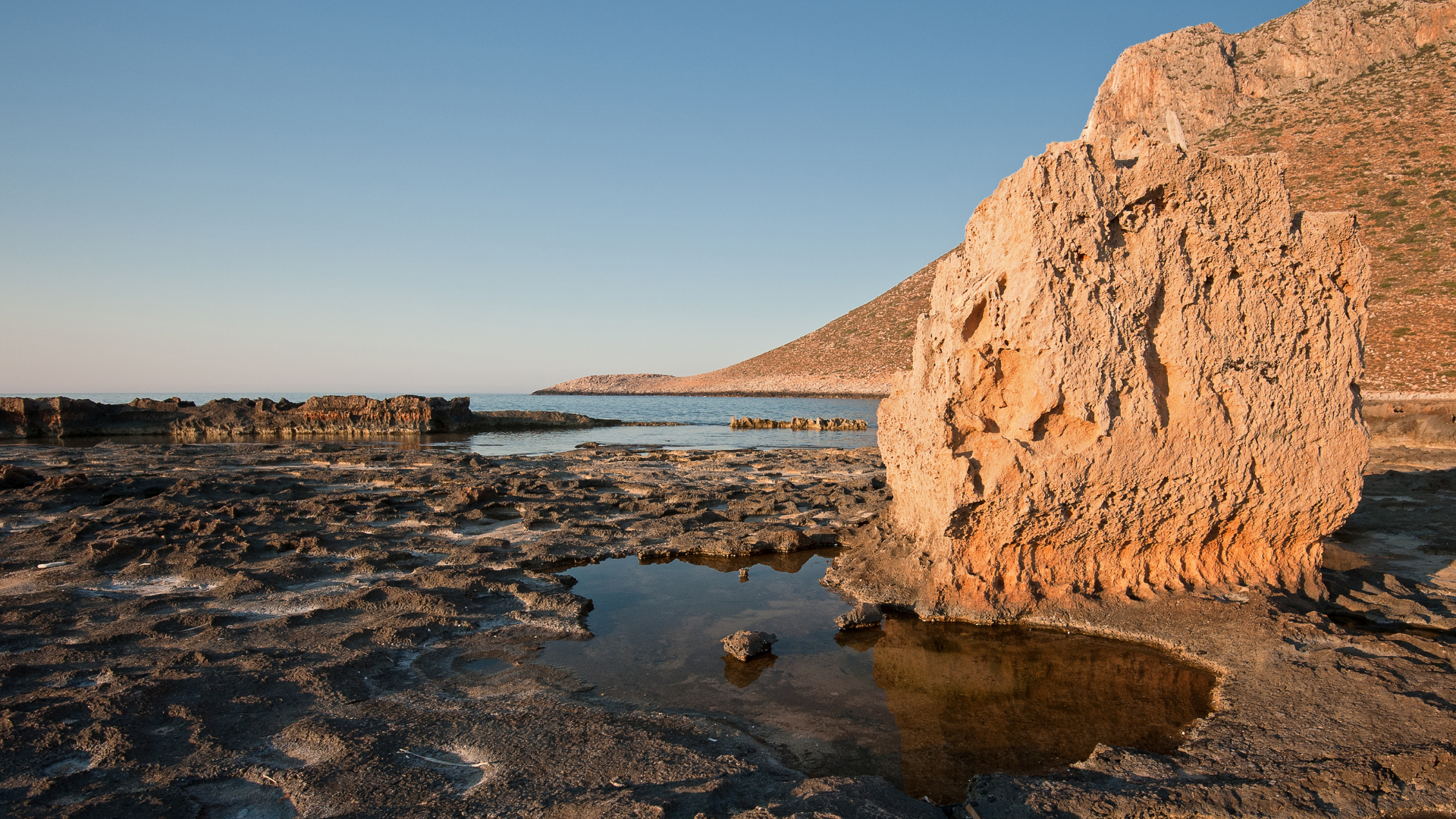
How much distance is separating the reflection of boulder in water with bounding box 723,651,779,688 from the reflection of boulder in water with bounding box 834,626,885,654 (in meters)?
0.76

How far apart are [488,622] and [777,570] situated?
3749 millimetres

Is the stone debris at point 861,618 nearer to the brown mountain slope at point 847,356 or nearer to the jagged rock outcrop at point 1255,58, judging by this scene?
the jagged rock outcrop at point 1255,58

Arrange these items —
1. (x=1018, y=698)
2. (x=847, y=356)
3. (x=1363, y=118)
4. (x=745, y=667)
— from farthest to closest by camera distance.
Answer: (x=847, y=356), (x=1363, y=118), (x=745, y=667), (x=1018, y=698)

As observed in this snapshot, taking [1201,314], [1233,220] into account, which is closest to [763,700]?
[1201,314]

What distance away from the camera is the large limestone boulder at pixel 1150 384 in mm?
6172

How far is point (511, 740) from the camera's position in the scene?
4.04 meters

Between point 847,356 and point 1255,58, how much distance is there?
43.4m

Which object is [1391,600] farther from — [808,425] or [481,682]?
[808,425]

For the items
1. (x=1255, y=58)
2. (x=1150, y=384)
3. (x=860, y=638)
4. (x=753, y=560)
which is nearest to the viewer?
(x=1150, y=384)

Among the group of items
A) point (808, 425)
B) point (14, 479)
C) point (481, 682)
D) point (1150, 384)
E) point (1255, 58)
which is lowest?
point (481, 682)

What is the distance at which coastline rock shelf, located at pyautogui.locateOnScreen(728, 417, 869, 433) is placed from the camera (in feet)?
109

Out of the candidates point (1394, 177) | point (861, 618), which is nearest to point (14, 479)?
point (861, 618)

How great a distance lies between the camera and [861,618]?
652 cm

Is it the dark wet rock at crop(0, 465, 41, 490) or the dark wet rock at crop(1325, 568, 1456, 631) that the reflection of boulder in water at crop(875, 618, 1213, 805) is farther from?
the dark wet rock at crop(0, 465, 41, 490)
